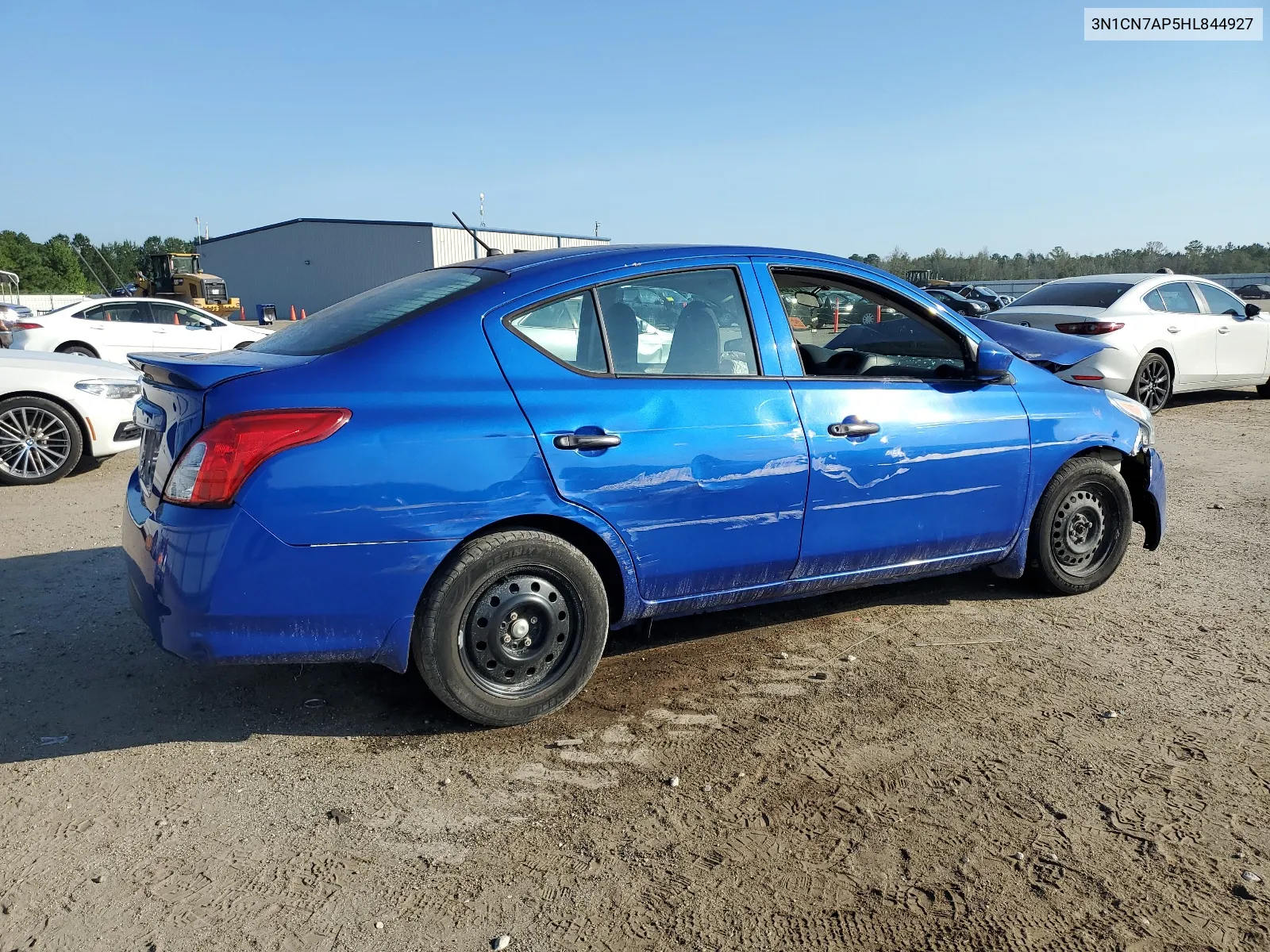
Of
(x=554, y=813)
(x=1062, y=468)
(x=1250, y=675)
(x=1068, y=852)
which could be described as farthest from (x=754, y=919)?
(x=1062, y=468)

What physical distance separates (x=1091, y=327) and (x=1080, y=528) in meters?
6.61

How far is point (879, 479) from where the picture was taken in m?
4.01

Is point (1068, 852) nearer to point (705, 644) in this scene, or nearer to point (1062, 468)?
point (705, 644)

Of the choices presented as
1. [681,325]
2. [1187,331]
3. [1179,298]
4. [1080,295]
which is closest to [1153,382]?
[1187,331]

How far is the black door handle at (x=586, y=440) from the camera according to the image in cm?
336

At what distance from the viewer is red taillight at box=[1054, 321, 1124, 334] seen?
10570mm

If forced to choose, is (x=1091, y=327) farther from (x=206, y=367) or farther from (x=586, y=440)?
(x=206, y=367)

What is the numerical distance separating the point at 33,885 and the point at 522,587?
160cm

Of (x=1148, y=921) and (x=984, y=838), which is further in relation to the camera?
(x=984, y=838)

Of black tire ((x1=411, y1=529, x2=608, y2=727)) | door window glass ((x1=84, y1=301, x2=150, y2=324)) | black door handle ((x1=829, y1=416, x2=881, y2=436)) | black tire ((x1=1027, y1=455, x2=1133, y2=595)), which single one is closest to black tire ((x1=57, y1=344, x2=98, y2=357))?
door window glass ((x1=84, y1=301, x2=150, y2=324))

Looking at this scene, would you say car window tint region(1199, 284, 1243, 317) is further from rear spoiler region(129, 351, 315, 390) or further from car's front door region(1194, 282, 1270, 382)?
rear spoiler region(129, 351, 315, 390)

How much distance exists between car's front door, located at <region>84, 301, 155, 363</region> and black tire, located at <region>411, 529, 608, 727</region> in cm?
1252

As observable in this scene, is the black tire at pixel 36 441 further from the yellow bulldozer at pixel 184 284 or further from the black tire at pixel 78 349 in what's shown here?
the yellow bulldozer at pixel 184 284

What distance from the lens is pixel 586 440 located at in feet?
11.1
